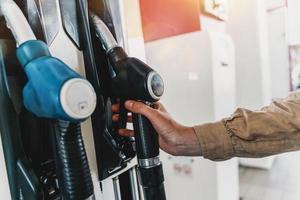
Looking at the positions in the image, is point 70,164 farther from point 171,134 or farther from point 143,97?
point 171,134

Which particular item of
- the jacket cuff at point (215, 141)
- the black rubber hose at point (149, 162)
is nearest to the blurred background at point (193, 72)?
the jacket cuff at point (215, 141)

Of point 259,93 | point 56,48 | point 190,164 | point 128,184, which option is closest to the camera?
point 56,48

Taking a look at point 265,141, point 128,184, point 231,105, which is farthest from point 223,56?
point 128,184

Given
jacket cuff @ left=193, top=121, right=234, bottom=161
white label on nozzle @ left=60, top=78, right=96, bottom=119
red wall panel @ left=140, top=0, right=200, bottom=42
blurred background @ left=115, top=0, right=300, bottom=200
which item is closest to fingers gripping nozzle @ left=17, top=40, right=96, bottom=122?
white label on nozzle @ left=60, top=78, right=96, bottom=119

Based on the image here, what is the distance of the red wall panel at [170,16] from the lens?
48.1 inches

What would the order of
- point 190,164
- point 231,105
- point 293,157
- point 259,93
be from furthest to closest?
point 293,157
point 259,93
point 231,105
point 190,164

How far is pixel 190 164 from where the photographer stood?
1193 millimetres

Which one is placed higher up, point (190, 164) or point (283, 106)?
point (283, 106)

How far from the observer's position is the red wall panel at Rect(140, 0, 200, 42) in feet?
4.00

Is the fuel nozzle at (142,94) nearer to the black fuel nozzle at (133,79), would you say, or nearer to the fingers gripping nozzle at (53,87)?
the black fuel nozzle at (133,79)

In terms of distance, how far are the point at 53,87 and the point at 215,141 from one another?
0.40m

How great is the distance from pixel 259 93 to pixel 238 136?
6.14 feet

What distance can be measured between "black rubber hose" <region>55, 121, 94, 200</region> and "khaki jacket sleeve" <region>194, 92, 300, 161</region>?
306 mm

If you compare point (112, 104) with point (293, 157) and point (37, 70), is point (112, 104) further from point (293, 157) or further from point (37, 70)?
point (293, 157)
